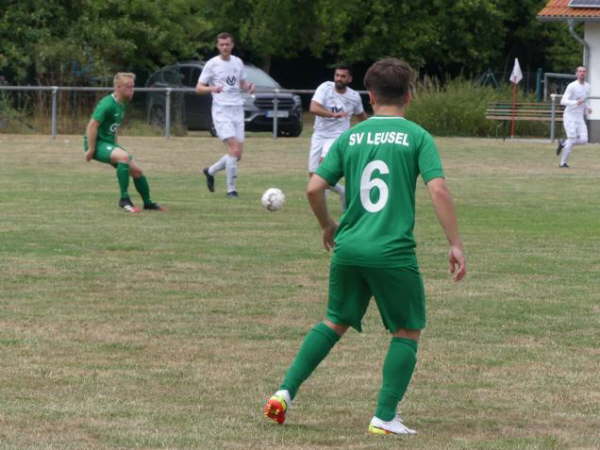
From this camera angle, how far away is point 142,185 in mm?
16266

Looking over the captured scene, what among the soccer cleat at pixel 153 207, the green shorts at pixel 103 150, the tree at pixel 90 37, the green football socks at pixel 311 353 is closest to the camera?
the green football socks at pixel 311 353

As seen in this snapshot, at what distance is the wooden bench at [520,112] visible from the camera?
3600 centimetres

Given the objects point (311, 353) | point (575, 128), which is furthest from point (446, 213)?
point (575, 128)

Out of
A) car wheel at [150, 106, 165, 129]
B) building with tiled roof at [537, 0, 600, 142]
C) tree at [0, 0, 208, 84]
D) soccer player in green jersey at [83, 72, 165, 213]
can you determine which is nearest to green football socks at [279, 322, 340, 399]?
soccer player in green jersey at [83, 72, 165, 213]

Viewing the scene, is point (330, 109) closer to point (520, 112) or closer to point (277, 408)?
point (277, 408)

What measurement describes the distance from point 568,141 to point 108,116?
12.0 m

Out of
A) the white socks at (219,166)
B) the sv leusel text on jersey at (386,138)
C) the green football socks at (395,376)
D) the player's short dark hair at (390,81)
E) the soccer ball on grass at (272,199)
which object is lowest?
the soccer ball on grass at (272,199)

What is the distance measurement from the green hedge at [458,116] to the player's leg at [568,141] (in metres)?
9.25

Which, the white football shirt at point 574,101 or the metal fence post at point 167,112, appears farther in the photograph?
the metal fence post at point 167,112

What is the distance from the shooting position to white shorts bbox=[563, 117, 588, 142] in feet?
86.8

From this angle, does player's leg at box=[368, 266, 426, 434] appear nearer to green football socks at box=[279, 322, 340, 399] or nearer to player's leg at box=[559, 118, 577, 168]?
green football socks at box=[279, 322, 340, 399]

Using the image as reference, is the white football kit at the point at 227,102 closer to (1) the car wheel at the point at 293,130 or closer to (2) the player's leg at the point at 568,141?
(2) the player's leg at the point at 568,141

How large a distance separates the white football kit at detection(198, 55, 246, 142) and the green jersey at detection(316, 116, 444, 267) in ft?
39.8

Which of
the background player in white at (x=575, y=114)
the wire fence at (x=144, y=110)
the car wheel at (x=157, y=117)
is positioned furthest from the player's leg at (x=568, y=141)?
the car wheel at (x=157, y=117)
